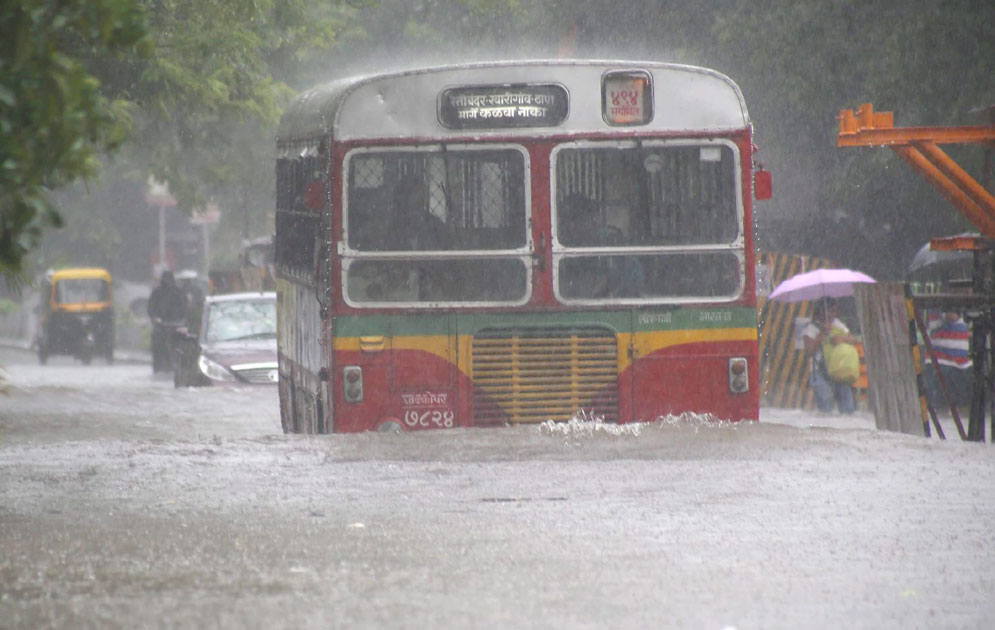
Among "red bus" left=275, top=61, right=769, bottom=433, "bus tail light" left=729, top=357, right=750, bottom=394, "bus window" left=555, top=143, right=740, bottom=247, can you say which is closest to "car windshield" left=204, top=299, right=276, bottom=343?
"red bus" left=275, top=61, right=769, bottom=433

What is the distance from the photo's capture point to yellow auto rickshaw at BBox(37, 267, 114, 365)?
4697cm

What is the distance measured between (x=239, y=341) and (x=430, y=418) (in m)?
11.3

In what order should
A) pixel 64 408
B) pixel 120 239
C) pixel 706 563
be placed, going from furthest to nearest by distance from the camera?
pixel 120 239, pixel 64 408, pixel 706 563

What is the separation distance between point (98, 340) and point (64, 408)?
2768cm

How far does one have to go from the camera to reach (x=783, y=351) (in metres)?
25.3

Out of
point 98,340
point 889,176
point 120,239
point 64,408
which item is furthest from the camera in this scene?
point 120,239

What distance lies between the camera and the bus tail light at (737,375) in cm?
1170

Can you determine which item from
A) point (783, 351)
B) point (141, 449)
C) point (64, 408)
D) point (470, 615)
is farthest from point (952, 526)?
point (783, 351)

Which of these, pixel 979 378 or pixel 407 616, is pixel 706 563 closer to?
pixel 407 616

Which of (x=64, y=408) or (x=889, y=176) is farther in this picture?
(x=889, y=176)

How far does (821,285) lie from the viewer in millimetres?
23625

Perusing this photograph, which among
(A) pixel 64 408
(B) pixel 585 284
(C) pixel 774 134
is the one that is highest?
(C) pixel 774 134

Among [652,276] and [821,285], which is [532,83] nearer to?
[652,276]

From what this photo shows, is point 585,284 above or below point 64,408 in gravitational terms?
above
